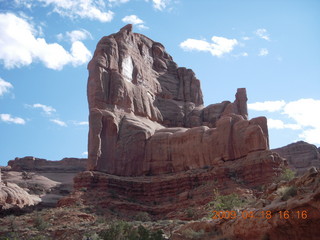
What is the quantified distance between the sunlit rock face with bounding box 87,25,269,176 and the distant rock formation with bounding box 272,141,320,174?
23555 millimetres

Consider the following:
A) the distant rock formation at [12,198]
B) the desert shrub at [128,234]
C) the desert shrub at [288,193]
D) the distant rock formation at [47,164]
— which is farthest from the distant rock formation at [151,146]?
the distant rock formation at [47,164]

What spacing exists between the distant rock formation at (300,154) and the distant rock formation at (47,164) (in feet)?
137

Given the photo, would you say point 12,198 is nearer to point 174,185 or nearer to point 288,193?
point 174,185

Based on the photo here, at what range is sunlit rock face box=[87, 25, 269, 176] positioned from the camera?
182 ft

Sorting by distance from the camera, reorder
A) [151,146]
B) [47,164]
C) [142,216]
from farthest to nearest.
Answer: [47,164] → [151,146] → [142,216]

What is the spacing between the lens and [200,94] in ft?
272

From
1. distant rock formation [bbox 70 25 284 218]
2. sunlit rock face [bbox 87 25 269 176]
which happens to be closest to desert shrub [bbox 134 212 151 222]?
distant rock formation [bbox 70 25 284 218]

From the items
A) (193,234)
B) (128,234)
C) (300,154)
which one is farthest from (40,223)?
(300,154)

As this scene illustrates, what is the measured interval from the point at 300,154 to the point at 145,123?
4052cm

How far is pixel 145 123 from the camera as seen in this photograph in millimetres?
65125

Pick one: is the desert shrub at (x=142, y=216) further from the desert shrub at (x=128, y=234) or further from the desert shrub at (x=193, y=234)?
the desert shrub at (x=193, y=234)

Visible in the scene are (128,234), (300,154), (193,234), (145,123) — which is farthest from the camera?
(300,154)

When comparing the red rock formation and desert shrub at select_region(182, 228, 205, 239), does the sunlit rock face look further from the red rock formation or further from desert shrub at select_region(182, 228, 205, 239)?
the red rock formation
